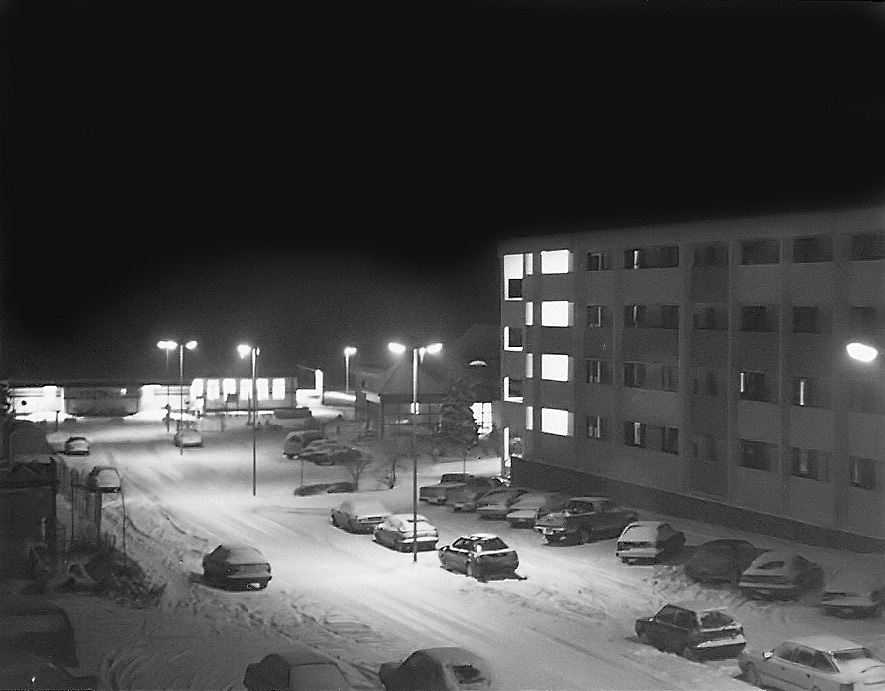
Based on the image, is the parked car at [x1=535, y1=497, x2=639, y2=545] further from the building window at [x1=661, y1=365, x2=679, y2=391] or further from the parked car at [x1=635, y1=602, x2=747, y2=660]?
the parked car at [x1=635, y1=602, x2=747, y2=660]

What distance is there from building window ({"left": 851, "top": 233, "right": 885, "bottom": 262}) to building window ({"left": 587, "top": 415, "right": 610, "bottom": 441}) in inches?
142

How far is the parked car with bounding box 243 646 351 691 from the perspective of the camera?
4.44 metres

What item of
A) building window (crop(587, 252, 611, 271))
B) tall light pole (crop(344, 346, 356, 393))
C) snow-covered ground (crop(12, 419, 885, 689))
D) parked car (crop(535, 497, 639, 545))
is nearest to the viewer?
snow-covered ground (crop(12, 419, 885, 689))

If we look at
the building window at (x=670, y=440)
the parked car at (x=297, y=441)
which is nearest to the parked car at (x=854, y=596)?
the building window at (x=670, y=440)

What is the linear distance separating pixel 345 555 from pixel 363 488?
3815 millimetres

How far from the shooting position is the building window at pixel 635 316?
37.5 ft

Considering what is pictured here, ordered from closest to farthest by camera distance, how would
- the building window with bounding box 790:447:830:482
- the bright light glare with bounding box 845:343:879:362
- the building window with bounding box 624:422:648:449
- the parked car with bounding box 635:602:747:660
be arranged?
the bright light glare with bounding box 845:343:879:362
the parked car with bounding box 635:602:747:660
the building window with bounding box 790:447:830:482
the building window with bounding box 624:422:648:449

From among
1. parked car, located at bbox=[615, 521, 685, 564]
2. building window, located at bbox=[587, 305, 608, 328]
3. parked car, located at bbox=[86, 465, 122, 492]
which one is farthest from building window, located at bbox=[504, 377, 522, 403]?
parked car, located at bbox=[615, 521, 685, 564]

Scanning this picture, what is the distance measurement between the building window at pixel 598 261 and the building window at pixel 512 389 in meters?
2.27

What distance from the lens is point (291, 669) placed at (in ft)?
14.8

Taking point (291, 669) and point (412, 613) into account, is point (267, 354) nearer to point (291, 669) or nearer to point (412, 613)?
point (412, 613)

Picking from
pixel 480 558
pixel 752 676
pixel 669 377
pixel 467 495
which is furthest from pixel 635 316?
pixel 752 676

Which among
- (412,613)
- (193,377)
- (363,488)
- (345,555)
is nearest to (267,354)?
(193,377)

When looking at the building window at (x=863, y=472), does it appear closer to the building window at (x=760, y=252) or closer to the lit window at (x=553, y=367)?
the building window at (x=760, y=252)
